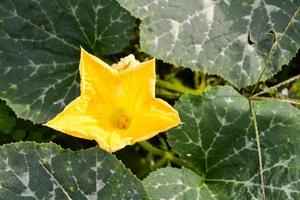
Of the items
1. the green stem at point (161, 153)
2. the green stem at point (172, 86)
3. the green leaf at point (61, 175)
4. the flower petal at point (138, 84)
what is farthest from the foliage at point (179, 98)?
the green stem at point (172, 86)

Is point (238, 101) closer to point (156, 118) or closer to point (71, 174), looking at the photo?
point (156, 118)

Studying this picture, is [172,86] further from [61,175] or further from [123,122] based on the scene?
[61,175]

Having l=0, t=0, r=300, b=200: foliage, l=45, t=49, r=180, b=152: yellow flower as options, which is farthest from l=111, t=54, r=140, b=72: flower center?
l=0, t=0, r=300, b=200: foliage

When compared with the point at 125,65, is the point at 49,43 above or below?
below

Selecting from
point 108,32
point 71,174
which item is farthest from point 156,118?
point 108,32

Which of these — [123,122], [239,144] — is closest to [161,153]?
[239,144]
